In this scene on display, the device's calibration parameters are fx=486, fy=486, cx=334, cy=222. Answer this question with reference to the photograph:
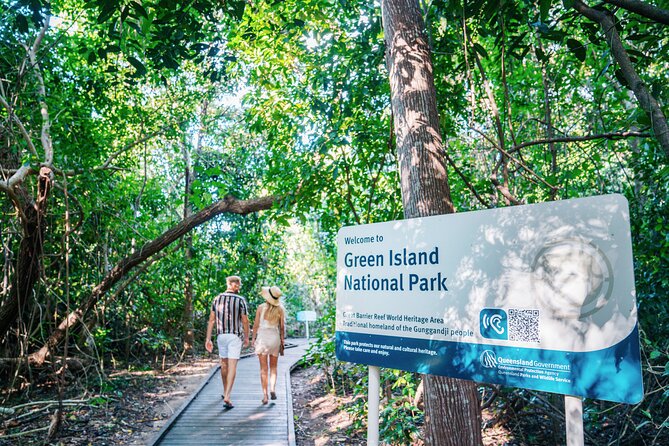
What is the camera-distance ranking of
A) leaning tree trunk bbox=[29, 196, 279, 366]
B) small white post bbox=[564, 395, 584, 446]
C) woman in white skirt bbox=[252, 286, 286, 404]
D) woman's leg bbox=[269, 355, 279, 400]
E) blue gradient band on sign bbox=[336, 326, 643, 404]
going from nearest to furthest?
blue gradient band on sign bbox=[336, 326, 643, 404] → small white post bbox=[564, 395, 584, 446] → woman in white skirt bbox=[252, 286, 286, 404] → woman's leg bbox=[269, 355, 279, 400] → leaning tree trunk bbox=[29, 196, 279, 366]

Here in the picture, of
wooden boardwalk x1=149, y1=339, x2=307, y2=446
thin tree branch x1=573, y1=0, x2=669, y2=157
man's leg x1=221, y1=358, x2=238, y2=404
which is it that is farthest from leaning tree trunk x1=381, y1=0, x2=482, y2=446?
man's leg x1=221, y1=358, x2=238, y2=404

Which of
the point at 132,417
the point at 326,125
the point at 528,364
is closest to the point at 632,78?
the point at 528,364

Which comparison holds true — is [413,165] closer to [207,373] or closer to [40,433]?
[40,433]

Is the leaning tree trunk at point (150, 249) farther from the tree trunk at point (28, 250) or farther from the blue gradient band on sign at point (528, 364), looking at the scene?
the blue gradient band on sign at point (528, 364)

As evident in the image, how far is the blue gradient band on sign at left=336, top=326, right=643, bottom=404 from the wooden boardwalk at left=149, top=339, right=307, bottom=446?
152 inches

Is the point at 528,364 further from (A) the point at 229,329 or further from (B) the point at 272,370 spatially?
(B) the point at 272,370

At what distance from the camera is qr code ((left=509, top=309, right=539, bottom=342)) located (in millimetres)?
2117

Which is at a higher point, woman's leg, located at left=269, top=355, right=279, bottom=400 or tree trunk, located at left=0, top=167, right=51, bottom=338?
tree trunk, located at left=0, top=167, right=51, bottom=338

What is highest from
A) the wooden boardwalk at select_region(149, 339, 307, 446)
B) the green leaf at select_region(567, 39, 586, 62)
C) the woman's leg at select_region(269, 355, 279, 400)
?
the green leaf at select_region(567, 39, 586, 62)

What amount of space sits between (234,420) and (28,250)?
12.1 ft

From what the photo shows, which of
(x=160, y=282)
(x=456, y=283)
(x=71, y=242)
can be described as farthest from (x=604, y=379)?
(x=160, y=282)

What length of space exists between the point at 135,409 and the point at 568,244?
7.39 meters

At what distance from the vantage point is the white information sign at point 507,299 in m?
1.91

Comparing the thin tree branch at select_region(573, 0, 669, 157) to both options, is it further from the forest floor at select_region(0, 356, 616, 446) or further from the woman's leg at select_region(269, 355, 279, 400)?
the woman's leg at select_region(269, 355, 279, 400)
